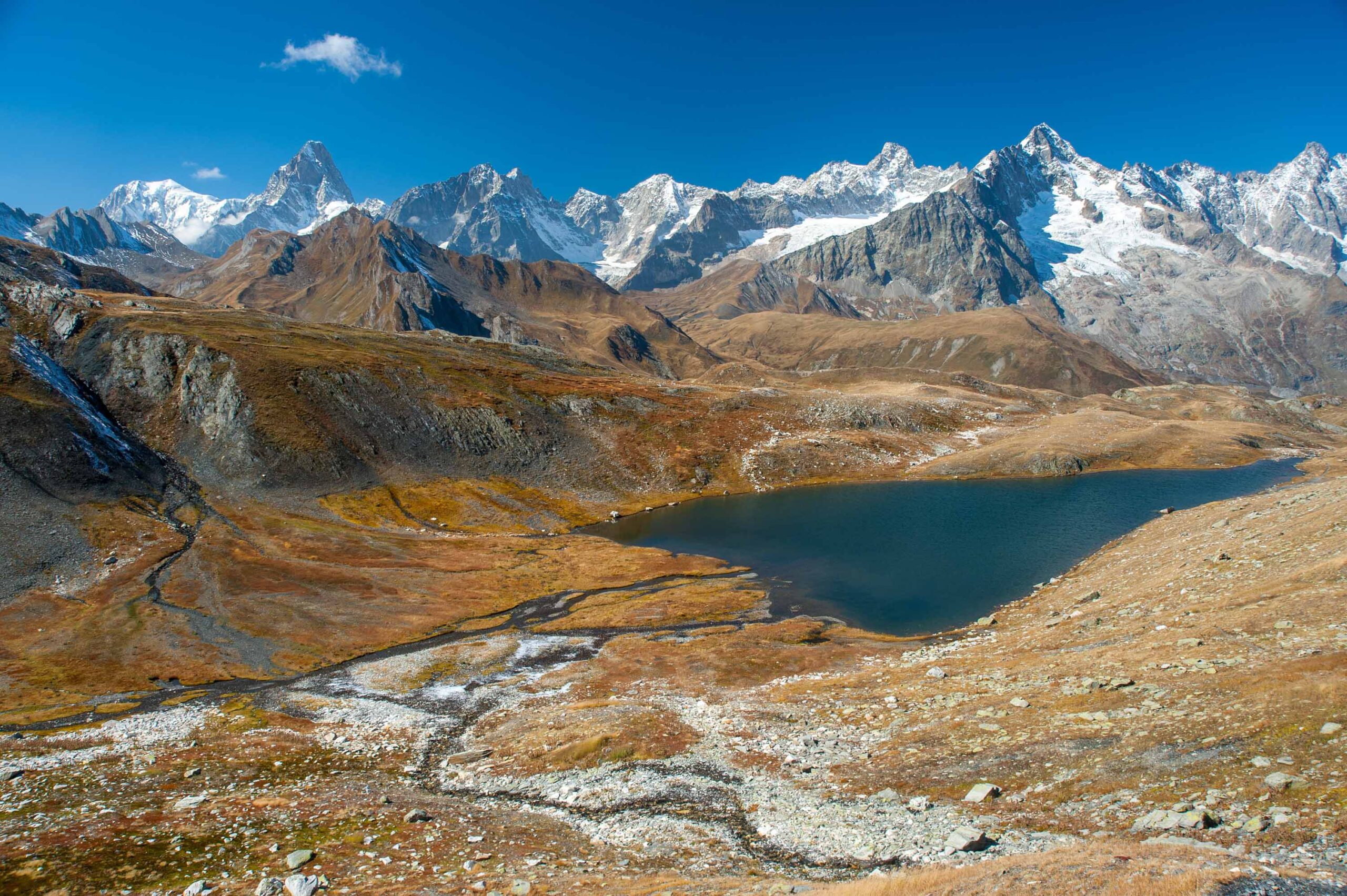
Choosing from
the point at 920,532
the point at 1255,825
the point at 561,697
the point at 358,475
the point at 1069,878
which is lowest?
the point at 561,697

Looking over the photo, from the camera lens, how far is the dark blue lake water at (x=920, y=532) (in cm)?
7506

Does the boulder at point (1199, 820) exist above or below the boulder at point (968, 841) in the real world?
above

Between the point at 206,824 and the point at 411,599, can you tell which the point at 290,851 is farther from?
the point at 411,599

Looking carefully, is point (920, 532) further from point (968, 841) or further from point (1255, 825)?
point (1255, 825)

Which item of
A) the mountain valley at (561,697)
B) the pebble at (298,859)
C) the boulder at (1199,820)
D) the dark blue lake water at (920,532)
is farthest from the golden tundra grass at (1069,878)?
the dark blue lake water at (920,532)

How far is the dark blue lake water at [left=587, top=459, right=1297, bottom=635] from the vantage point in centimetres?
7506

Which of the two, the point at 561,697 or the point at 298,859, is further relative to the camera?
the point at 561,697

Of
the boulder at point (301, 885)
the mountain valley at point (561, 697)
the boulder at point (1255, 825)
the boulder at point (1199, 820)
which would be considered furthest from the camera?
the mountain valley at point (561, 697)

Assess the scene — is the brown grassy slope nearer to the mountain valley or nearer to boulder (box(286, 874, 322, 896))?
the mountain valley

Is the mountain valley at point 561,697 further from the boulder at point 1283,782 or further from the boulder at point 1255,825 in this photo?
the boulder at point 1255,825

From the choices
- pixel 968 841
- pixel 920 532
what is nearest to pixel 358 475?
pixel 920 532

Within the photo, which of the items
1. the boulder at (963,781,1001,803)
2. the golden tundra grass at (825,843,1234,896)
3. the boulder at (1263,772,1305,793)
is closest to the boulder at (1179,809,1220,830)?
the boulder at (1263,772,1305,793)

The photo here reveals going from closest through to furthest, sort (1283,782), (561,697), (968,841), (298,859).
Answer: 1. (1283,782)
2. (968,841)
3. (298,859)
4. (561,697)

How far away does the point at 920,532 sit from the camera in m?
105
